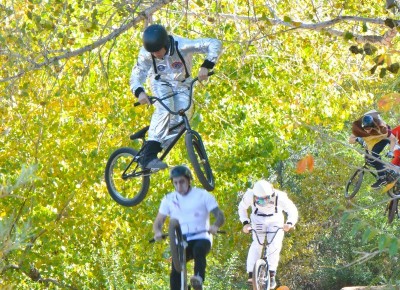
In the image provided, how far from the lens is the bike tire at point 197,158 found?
9.01 meters

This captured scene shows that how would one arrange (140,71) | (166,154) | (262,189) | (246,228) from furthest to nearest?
(246,228) → (262,189) → (166,154) → (140,71)

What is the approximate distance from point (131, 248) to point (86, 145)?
7.89ft

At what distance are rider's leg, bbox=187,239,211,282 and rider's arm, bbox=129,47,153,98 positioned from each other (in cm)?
141

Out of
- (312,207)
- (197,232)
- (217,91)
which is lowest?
(197,232)

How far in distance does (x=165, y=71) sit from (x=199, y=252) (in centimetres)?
162

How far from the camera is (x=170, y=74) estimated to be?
9164 millimetres

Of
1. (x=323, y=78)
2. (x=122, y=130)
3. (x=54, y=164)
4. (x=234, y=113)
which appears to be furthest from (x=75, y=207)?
(x=323, y=78)

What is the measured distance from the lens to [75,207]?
20234mm

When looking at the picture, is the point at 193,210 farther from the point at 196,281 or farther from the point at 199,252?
the point at 196,281

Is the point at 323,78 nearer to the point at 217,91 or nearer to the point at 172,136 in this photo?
the point at 217,91

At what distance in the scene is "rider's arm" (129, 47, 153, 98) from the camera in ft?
30.3

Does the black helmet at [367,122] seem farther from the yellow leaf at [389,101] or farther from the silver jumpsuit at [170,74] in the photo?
the yellow leaf at [389,101]

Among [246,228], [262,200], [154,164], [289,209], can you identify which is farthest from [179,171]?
[246,228]

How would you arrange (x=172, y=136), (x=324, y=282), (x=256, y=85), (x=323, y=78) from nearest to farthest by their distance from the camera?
(x=172, y=136) < (x=323, y=78) < (x=256, y=85) < (x=324, y=282)
